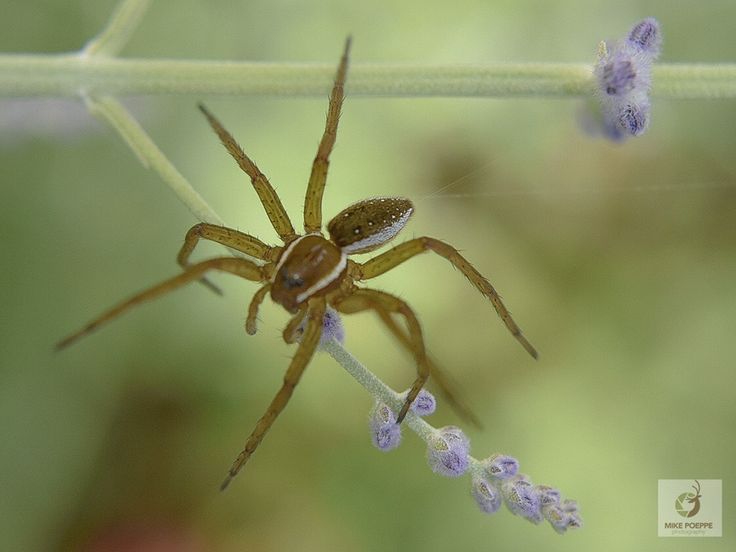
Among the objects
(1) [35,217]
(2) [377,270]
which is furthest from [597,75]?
(1) [35,217]

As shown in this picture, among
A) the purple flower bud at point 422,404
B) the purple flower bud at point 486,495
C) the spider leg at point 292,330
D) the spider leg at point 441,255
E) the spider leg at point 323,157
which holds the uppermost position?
the spider leg at point 323,157

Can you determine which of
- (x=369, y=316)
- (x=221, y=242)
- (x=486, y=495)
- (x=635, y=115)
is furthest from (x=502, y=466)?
(x=369, y=316)

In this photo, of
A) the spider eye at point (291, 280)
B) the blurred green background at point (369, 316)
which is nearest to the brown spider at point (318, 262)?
the spider eye at point (291, 280)

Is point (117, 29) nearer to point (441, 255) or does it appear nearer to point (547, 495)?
point (441, 255)

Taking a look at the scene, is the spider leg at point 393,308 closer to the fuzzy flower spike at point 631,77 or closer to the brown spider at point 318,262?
the brown spider at point 318,262

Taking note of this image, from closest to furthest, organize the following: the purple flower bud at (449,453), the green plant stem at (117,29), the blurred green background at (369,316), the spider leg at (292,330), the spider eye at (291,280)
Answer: the purple flower bud at (449,453) → the green plant stem at (117,29) → the spider leg at (292,330) → the spider eye at (291,280) → the blurred green background at (369,316)

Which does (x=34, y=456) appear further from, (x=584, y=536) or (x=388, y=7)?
(x=388, y=7)
